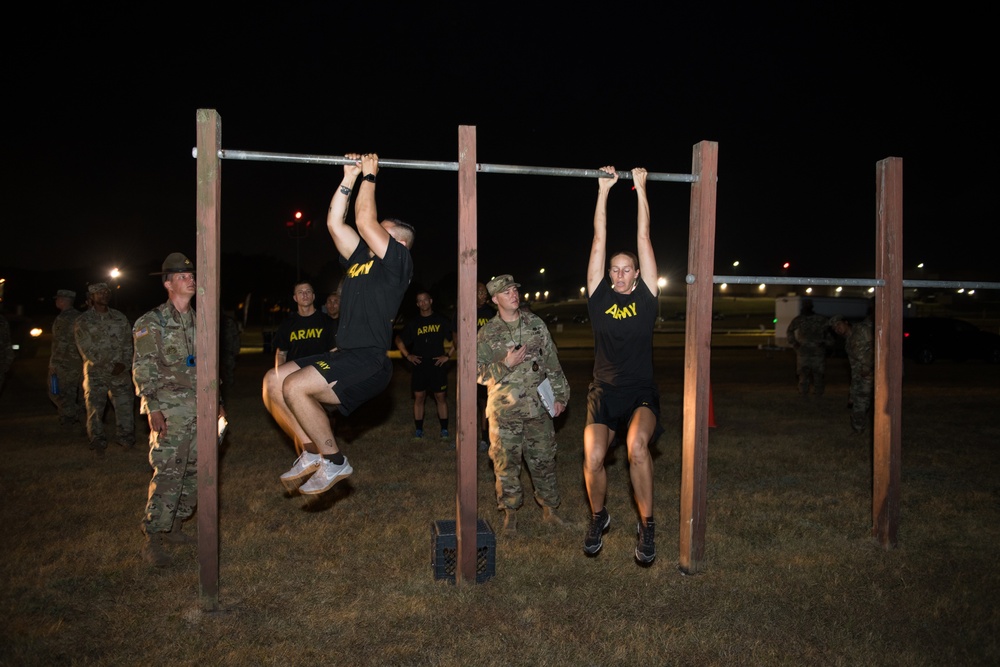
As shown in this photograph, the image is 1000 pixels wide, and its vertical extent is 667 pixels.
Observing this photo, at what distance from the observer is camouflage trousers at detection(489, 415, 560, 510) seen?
6.74 metres

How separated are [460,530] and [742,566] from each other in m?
2.21

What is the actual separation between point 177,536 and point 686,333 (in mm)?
4448

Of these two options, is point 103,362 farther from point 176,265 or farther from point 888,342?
point 888,342

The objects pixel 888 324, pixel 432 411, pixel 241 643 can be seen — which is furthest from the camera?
pixel 432 411

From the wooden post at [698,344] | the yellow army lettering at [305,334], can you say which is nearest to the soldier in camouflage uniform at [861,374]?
the wooden post at [698,344]

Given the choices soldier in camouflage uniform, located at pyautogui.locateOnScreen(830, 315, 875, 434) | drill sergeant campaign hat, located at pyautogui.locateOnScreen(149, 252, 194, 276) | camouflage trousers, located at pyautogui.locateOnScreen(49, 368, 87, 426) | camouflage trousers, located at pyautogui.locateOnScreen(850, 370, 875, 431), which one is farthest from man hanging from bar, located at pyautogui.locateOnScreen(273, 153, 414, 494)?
camouflage trousers, located at pyautogui.locateOnScreen(850, 370, 875, 431)

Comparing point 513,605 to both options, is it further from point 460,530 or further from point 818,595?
point 818,595

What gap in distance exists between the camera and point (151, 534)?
5688 mm

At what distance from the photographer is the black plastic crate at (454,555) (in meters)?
5.26

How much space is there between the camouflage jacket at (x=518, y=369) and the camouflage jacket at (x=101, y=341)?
213 inches

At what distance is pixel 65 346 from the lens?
1143cm

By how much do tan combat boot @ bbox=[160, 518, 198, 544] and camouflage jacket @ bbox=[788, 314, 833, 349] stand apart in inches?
503

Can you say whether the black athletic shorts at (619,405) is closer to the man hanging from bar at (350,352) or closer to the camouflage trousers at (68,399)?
the man hanging from bar at (350,352)

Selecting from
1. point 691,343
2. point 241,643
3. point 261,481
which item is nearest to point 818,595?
point 691,343
